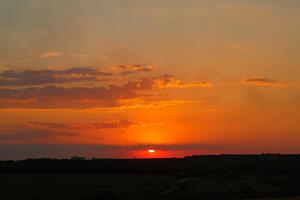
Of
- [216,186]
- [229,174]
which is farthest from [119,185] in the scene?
[229,174]

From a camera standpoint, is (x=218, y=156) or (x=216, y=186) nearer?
(x=216, y=186)

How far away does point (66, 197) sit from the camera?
65.4 meters

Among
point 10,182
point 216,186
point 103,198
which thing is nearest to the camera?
point 103,198

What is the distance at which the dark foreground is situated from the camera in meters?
65.9

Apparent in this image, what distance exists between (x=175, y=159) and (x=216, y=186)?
57.5 m

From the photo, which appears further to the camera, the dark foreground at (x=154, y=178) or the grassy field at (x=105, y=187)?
the dark foreground at (x=154, y=178)

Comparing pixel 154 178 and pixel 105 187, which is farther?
pixel 154 178

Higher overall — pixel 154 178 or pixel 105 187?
pixel 154 178

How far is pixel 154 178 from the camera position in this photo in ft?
296

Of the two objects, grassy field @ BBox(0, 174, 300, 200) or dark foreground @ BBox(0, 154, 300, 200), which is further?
dark foreground @ BBox(0, 154, 300, 200)

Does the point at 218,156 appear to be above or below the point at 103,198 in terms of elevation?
above

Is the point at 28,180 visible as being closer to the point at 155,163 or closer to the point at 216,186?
the point at 216,186

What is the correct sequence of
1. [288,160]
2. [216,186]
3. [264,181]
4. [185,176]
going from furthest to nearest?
1. [288,160]
2. [185,176]
3. [264,181]
4. [216,186]

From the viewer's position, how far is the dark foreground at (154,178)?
6594 cm
